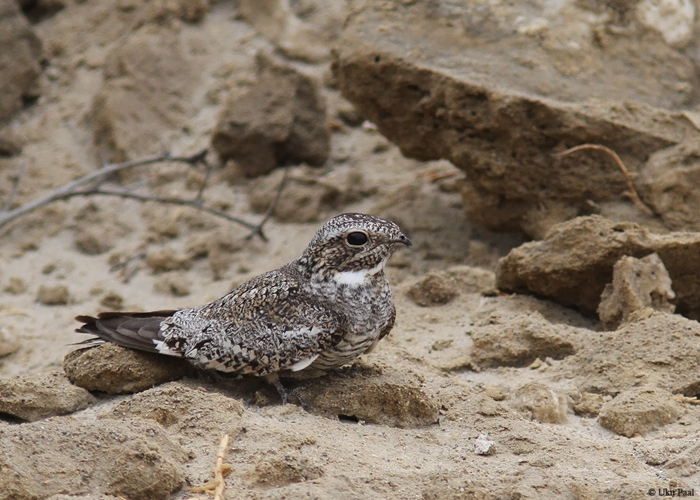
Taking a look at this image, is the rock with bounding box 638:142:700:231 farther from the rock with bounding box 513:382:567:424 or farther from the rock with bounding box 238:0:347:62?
the rock with bounding box 238:0:347:62

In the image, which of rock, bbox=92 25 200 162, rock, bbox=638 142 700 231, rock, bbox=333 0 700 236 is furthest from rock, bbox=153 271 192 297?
rock, bbox=638 142 700 231

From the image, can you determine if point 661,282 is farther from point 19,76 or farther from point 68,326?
point 19,76

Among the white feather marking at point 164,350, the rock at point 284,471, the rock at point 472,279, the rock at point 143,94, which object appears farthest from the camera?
the rock at point 143,94

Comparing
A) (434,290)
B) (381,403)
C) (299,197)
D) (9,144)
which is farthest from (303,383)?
(9,144)

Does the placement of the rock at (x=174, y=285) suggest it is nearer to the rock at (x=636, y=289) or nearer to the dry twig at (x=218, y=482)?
the rock at (x=636, y=289)

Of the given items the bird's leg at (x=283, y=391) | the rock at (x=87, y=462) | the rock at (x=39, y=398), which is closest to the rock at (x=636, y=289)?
the bird's leg at (x=283, y=391)

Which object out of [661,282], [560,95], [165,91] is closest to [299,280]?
[661,282]
